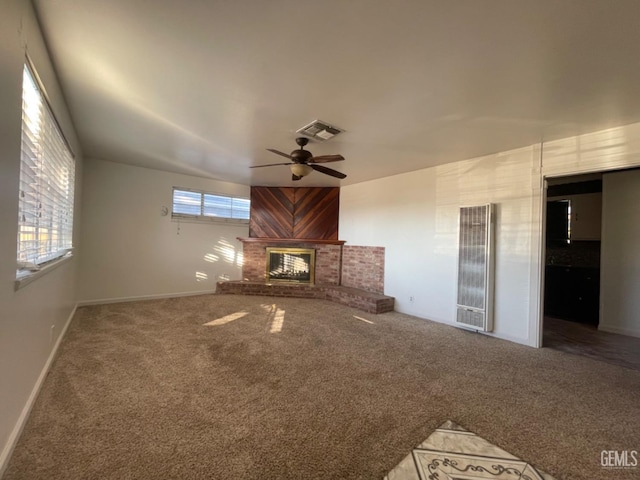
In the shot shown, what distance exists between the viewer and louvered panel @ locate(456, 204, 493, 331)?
3539 millimetres

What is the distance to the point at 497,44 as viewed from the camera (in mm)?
1665

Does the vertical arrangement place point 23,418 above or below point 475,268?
below

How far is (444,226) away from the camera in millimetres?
4129

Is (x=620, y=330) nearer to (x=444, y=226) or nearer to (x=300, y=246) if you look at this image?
(x=444, y=226)

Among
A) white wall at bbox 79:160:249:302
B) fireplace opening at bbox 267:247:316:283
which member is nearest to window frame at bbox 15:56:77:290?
white wall at bbox 79:160:249:302

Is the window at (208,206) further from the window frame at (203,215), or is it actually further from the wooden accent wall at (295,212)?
the wooden accent wall at (295,212)

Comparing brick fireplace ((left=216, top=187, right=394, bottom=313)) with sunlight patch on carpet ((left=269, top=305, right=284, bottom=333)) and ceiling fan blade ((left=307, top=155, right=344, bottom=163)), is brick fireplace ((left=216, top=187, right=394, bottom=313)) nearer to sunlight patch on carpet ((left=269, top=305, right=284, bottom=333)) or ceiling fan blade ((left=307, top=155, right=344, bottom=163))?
sunlight patch on carpet ((left=269, top=305, right=284, bottom=333))

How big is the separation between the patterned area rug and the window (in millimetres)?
5313

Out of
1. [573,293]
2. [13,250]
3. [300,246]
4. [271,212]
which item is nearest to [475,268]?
[573,293]

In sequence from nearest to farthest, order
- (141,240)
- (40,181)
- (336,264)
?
(40,181), (141,240), (336,264)

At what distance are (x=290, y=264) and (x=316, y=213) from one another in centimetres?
131

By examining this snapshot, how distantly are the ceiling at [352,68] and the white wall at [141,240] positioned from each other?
1577mm

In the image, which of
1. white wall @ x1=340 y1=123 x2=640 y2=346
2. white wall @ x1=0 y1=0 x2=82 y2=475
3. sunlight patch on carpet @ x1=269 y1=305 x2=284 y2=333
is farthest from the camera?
sunlight patch on carpet @ x1=269 y1=305 x2=284 y2=333

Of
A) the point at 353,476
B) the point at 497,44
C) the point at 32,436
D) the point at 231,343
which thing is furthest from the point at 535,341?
the point at 32,436
